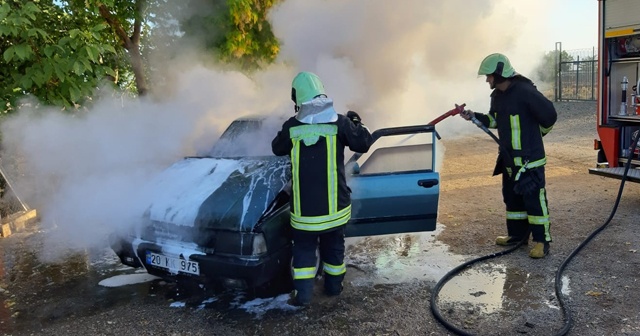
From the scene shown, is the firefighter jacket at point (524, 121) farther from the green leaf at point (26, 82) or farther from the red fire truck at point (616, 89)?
the green leaf at point (26, 82)

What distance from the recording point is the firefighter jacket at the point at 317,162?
4.02 m

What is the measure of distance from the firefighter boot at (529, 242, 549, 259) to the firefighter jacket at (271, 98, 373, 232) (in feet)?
7.59

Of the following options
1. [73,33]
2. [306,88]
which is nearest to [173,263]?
[306,88]

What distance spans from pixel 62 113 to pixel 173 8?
10.1 ft

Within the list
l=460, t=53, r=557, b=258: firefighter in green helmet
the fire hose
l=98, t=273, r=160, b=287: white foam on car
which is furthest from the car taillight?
l=460, t=53, r=557, b=258: firefighter in green helmet

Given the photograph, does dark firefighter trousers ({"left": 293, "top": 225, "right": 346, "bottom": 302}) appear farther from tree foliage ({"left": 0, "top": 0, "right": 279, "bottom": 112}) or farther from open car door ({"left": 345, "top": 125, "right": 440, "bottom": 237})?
tree foliage ({"left": 0, "top": 0, "right": 279, "bottom": 112})

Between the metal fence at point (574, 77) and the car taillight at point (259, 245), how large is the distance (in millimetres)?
20778

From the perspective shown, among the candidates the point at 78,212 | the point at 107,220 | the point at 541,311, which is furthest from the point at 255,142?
the point at 541,311

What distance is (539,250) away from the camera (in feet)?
16.8

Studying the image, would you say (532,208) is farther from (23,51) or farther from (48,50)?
(23,51)

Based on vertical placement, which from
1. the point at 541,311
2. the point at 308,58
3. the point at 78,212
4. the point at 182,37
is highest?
the point at 182,37

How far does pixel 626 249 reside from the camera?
526 centimetres

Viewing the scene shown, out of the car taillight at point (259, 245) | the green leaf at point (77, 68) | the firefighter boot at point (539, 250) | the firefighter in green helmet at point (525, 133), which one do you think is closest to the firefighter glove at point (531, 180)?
the firefighter in green helmet at point (525, 133)

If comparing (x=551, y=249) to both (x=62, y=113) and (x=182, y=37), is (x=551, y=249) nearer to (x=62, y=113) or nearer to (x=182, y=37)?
(x=62, y=113)
